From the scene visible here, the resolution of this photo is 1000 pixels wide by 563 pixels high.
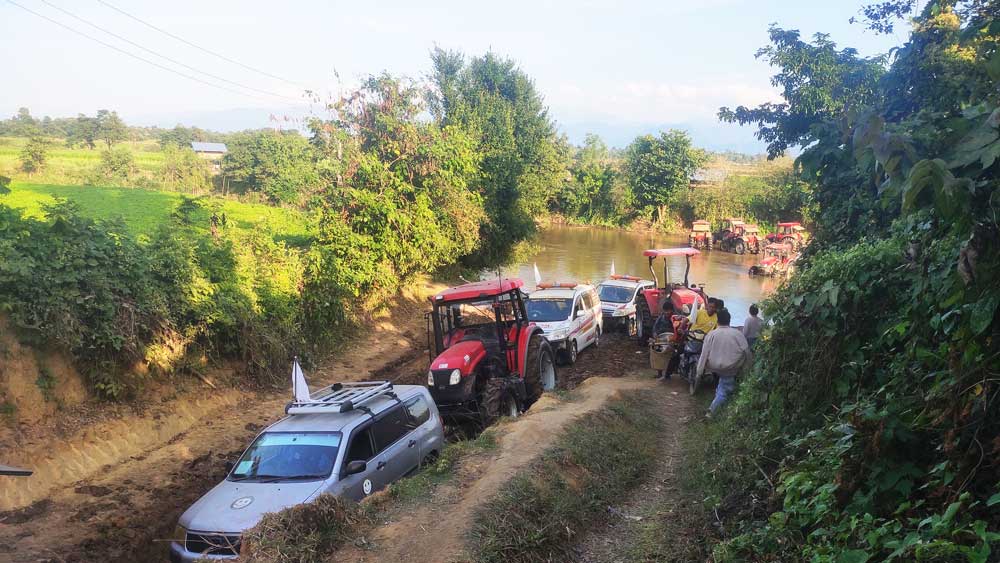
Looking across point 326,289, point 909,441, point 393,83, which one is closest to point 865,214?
point 909,441

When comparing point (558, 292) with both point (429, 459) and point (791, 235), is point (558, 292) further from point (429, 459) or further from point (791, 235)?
point (791, 235)

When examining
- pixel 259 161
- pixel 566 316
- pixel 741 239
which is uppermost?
pixel 259 161

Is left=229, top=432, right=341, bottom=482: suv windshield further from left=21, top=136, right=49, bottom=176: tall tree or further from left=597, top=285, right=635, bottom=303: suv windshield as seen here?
left=21, top=136, right=49, bottom=176: tall tree

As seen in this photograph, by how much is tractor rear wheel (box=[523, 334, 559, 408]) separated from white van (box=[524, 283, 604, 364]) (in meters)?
2.27

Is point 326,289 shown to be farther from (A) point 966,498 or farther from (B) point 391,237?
(A) point 966,498

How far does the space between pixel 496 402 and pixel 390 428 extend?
7.58 feet

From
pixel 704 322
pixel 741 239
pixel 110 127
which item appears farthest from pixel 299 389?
pixel 110 127

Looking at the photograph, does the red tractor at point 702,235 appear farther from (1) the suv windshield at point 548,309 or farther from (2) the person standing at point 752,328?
(2) the person standing at point 752,328

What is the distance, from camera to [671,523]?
592cm

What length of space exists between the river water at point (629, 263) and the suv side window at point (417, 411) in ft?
51.5

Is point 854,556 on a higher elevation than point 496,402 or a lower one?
higher

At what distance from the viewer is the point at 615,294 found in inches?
787

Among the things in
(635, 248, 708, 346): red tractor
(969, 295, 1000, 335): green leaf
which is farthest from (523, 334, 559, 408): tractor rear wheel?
(969, 295, 1000, 335): green leaf

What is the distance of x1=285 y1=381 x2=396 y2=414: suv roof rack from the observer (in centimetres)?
766
